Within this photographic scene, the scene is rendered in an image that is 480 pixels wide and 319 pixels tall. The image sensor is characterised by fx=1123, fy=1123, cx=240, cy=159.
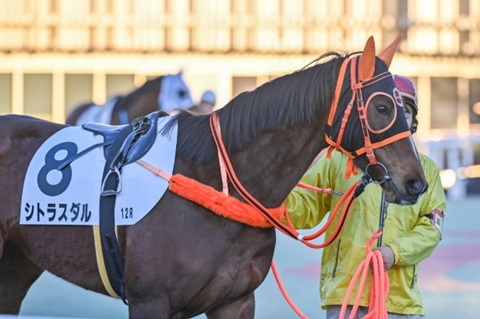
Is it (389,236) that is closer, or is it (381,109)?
(381,109)

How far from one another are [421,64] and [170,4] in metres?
5.32

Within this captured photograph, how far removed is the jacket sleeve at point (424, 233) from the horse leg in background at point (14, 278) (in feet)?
4.40

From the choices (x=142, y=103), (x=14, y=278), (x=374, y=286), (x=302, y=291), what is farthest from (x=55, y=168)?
(x=142, y=103)

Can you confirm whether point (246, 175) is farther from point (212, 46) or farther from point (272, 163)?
point (212, 46)

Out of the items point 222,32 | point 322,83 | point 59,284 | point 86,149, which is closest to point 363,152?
point 322,83

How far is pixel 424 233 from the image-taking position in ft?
12.9

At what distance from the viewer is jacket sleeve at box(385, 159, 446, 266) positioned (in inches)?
152

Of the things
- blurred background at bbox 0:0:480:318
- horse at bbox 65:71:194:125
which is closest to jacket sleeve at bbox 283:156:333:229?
horse at bbox 65:71:194:125

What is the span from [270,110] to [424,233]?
727mm

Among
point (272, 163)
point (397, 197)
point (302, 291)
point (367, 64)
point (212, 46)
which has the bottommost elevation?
point (302, 291)

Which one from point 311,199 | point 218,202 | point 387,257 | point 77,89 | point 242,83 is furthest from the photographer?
point 242,83

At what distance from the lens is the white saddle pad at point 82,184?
12.1ft

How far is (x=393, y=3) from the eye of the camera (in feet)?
78.2

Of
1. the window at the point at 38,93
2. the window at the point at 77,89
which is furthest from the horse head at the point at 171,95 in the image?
the window at the point at 38,93
